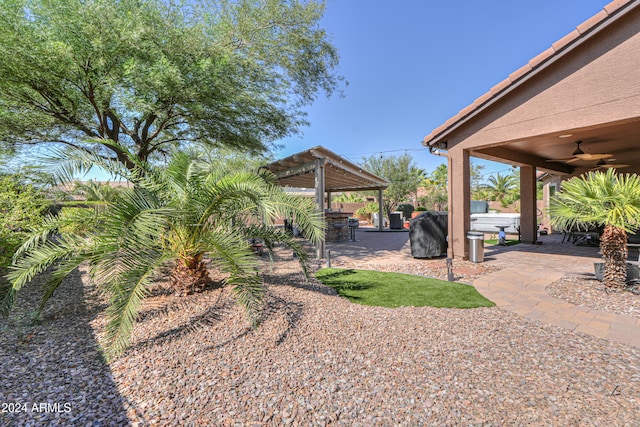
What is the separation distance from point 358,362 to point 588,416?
1.70 metres

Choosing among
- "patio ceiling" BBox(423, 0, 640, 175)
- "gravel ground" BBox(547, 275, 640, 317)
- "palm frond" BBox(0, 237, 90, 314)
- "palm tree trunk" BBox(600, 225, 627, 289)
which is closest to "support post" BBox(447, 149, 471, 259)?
"patio ceiling" BBox(423, 0, 640, 175)

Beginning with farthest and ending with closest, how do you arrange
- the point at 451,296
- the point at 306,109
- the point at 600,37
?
the point at 306,109, the point at 600,37, the point at 451,296

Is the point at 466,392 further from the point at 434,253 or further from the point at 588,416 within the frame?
the point at 434,253

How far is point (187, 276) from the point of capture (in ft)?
14.1

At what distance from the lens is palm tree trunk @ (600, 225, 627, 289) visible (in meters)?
4.72

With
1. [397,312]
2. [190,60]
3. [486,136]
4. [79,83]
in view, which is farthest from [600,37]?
[79,83]

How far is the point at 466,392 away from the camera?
2.32 m

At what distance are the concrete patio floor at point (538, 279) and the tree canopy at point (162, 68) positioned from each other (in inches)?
216

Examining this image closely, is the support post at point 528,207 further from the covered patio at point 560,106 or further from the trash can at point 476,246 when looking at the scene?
the trash can at point 476,246

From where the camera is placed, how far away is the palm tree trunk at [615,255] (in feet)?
15.5

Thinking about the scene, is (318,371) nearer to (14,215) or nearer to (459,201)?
(14,215)

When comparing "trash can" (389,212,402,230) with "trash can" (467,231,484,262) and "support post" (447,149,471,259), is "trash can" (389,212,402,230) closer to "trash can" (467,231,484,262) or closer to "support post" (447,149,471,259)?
"support post" (447,149,471,259)

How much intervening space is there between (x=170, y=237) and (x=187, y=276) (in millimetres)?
635

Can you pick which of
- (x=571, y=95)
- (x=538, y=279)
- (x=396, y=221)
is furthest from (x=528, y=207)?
(x=396, y=221)
